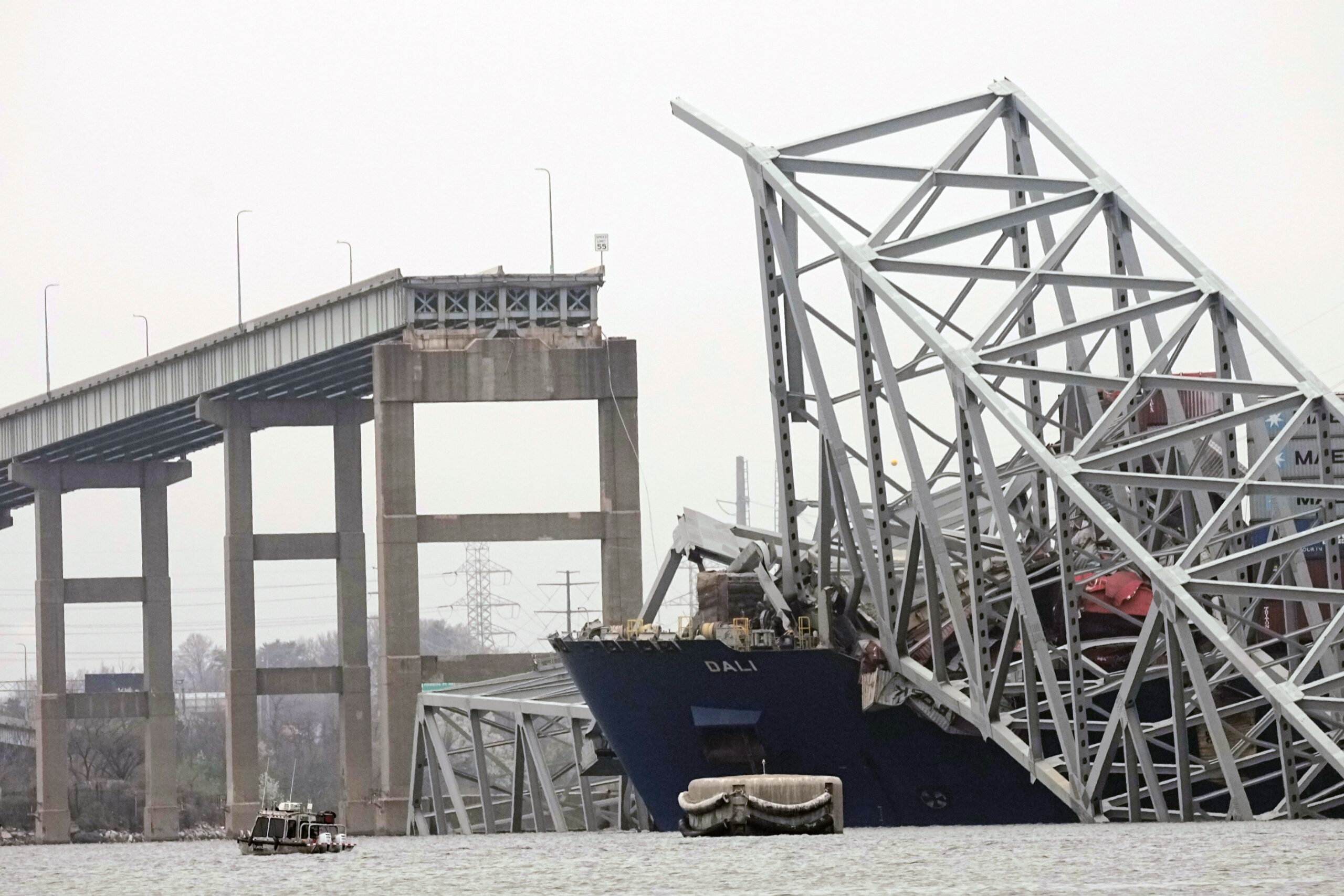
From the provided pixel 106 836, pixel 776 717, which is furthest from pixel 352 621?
pixel 776 717

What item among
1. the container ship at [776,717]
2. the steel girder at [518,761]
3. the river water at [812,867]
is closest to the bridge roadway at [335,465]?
the steel girder at [518,761]

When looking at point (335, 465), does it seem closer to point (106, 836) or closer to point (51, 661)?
point (51, 661)

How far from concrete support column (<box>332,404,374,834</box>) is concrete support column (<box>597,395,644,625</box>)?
21200 mm

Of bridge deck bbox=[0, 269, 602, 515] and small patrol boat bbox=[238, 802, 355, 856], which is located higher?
bridge deck bbox=[0, 269, 602, 515]

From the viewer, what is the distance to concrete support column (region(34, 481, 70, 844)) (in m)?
136

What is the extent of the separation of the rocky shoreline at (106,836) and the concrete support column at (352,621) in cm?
1981

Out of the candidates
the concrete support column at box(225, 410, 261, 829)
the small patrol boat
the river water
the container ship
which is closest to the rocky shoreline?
the concrete support column at box(225, 410, 261, 829)

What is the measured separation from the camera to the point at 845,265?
48750 millimetres

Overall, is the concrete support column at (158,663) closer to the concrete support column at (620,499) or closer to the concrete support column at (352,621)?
the concrete support column at (352,621)

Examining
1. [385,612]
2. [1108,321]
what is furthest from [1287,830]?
[385,612]

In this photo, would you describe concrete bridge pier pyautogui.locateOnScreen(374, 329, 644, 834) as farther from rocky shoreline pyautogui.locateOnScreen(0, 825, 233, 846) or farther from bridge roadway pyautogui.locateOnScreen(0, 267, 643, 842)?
rocky shoreline pyautogui.locateOnScreen(0, 825, 233, 846)

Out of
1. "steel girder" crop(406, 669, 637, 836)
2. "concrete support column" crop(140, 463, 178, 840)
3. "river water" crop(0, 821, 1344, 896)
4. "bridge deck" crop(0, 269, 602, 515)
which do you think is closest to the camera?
"river water" crop(0, 821, 1344, 896)

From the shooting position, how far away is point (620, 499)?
4178 inches

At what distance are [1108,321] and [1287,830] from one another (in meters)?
16.6
